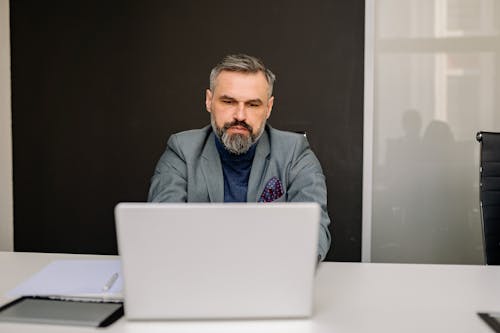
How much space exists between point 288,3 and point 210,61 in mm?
609

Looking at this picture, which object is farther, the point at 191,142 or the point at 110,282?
the point at 191,142

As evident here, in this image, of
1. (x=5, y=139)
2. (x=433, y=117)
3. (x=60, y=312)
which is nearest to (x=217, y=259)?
(x=60, y=312)

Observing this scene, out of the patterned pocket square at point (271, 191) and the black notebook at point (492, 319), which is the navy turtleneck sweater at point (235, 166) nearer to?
the patterned pocket square at point (271, 191)

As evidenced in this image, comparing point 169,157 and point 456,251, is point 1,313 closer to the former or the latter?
point 169,157

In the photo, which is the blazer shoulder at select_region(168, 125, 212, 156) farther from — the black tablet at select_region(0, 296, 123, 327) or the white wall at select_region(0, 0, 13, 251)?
the white wall at select_region(0, 0, 13, 251)

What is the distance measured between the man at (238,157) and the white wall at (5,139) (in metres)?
1.98

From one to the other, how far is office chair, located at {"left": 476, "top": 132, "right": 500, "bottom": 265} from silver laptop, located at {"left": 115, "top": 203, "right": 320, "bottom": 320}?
1.43 metres

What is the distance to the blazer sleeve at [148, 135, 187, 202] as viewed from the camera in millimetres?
2088

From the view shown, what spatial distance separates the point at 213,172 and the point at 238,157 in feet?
0.45

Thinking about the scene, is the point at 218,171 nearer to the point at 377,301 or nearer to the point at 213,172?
the point at 213,172

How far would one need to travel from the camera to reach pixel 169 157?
2.23m

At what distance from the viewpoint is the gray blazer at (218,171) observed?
2.12 metres

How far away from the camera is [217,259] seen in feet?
3.59

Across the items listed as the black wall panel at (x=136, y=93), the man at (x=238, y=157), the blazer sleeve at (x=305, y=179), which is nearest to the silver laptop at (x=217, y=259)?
the blazer sleeve at (x=305, y=179)
